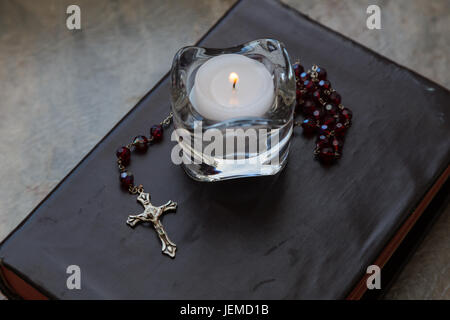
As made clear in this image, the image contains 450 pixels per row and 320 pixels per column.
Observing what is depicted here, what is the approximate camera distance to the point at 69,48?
0.93 m

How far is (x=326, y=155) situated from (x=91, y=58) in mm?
463

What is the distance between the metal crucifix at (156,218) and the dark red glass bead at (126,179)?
0.02 meters

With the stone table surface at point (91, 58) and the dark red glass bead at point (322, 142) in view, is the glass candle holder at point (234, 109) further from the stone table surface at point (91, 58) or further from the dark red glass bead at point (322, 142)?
the stone table surface at point (91, 58)

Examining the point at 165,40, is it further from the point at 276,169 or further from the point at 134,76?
the point at 276,169

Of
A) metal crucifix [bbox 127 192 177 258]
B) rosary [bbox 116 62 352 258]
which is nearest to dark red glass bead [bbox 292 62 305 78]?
rosary [bbox 116 62 352 258]

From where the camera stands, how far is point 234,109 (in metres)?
0.54

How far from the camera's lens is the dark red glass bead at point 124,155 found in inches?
24.8

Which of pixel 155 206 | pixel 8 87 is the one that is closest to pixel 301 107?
pixel 155 206

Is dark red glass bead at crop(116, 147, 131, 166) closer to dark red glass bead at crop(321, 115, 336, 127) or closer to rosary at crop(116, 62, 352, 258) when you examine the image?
rosary at crop(116, 62, 352, 258)

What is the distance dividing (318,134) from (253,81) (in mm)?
134

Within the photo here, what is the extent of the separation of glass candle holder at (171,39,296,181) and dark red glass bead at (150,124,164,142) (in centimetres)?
5

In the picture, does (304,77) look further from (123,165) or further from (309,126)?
(123,165)

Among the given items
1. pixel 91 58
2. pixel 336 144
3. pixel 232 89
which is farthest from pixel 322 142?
pixel 91 58
